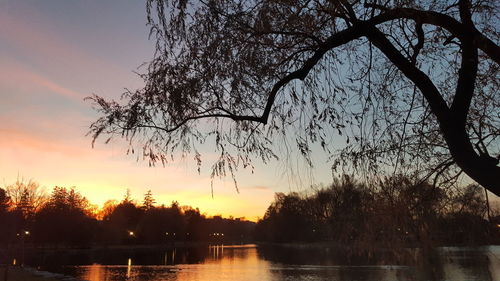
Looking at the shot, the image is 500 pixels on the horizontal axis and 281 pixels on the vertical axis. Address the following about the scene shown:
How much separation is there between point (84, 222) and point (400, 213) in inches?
3173

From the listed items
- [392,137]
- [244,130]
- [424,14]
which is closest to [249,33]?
[244,130]

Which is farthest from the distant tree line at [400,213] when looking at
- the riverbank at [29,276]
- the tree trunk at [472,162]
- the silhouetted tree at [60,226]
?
the silhouetted tree at [60,226]

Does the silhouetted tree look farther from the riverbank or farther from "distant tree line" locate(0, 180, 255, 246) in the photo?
the riverbank

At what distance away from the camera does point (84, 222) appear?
77.6 m

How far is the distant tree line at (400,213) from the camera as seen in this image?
15.4 ft

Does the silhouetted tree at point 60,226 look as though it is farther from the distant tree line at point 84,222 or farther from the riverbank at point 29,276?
the riverbank at point 29,276

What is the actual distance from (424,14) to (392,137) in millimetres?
1335

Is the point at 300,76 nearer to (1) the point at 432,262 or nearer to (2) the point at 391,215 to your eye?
(2) the point at 391,215

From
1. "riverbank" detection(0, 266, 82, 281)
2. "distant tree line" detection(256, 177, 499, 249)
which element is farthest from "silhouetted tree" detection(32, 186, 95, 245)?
"distant tree line" detection(256, 177, 499, 249)

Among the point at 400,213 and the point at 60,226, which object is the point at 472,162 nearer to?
the point at 400,213

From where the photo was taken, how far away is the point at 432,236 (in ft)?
18.6

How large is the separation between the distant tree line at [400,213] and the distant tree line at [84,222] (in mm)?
32616

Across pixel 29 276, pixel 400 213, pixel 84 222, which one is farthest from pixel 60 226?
pixel 400 213

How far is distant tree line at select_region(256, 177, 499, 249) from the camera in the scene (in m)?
4.69
